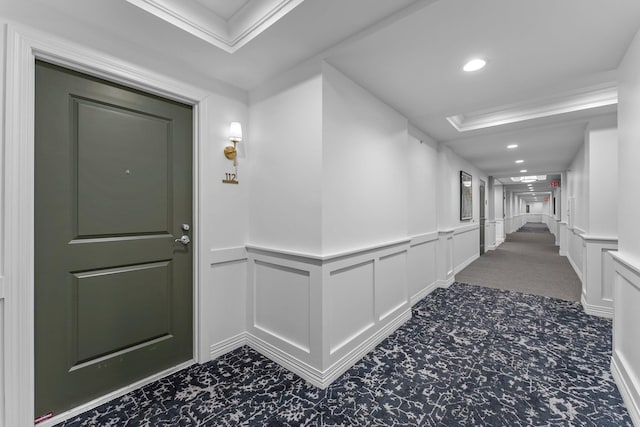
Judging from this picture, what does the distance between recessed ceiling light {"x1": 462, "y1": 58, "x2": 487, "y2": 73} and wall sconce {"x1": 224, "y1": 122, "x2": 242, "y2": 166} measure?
1.96m

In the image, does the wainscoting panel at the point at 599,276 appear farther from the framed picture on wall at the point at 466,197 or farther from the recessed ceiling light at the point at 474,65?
the recessed ceiling light at the point at 474,65

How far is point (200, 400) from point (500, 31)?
314 cm

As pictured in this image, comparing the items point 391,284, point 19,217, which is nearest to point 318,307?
point 391,284

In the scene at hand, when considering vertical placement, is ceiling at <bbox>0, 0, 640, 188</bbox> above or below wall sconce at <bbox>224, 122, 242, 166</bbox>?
above

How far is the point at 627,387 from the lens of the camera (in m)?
1.71

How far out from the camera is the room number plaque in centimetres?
232

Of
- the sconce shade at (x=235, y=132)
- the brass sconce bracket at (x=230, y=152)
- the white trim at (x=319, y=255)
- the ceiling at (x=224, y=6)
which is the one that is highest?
the ceiling at (x=224, y=6)

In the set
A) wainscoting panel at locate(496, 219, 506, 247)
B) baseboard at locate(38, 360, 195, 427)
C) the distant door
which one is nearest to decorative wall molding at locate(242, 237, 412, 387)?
baseboard at locate(38, 360, 195, 427)

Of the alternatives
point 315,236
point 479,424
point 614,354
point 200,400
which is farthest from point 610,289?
point 200,400

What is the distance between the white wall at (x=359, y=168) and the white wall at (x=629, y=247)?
5.53 feet

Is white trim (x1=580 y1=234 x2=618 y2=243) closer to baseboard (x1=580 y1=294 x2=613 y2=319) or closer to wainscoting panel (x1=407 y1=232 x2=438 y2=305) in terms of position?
baseboard (x1=580 y1=294 x2=613 y2=319)

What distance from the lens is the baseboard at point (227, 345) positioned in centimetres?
224

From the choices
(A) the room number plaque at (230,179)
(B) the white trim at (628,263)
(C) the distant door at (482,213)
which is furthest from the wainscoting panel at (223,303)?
(C) the distant door at (482,213)

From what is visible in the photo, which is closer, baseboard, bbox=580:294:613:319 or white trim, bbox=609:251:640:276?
white trim, bbox=609:251:640:276
